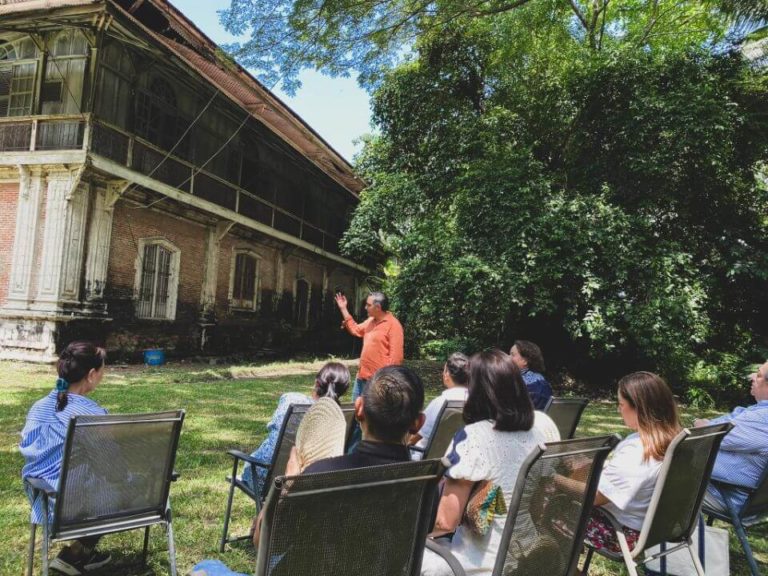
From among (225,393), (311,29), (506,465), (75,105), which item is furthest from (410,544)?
(75,105)

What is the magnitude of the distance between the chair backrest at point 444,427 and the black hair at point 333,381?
67 cm

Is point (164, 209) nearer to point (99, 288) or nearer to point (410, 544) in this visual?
point (99, 288)

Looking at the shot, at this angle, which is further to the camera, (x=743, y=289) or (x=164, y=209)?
(x=164, y=209)

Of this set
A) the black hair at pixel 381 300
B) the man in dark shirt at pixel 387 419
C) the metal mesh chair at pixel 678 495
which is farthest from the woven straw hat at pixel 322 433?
the black hair at pixel 381 300

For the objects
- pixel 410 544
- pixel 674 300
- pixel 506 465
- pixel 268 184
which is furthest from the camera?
pixel 268 184

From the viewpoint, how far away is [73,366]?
2635 millimetres

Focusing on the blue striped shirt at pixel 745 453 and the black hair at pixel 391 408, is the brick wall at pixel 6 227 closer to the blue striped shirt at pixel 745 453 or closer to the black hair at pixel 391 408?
the black hair at pixel 391 408

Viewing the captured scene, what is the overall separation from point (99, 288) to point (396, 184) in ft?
24.0

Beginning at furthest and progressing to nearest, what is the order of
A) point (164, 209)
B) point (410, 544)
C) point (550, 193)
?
point (164, 209) → point (550, 193) → point (410, 544)

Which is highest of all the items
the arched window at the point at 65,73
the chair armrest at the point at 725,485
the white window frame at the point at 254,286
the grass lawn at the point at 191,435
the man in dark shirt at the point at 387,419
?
the arched window at the point at 65,73

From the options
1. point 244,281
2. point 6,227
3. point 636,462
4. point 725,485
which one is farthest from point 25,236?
point 725,485

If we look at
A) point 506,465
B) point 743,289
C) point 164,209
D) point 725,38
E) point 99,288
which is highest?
point 725,38

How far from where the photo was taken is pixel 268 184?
18.0m

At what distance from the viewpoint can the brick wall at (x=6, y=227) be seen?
11.2 meters
